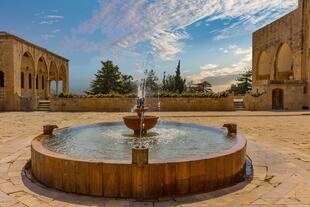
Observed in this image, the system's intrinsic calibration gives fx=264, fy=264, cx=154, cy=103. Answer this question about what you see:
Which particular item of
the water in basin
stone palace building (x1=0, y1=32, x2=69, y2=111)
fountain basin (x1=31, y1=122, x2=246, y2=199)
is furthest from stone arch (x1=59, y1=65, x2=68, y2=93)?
fountain basin (x1=31, y1=122, x2=246, y2=199)

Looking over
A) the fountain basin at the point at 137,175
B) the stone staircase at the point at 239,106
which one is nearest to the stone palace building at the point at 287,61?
the stone staircase at the point at 239,106

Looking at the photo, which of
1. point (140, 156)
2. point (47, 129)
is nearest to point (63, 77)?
point (47, 129)

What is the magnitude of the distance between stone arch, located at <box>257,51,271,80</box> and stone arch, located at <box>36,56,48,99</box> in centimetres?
2561

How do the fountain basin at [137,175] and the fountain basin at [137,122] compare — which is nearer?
the fountain basin at [137,175]

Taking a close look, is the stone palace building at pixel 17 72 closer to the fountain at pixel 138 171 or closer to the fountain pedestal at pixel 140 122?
the fountain pedestal at pixel 140 122

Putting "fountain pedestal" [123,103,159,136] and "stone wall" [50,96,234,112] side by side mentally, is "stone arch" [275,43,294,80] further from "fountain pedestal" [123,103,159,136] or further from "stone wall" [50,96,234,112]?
"fountain pedestal" [123,103,159,136]

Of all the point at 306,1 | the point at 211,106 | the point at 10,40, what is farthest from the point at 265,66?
the point at 10,40

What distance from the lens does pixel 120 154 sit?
202 inches

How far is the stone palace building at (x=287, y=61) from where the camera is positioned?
21203 millimetres

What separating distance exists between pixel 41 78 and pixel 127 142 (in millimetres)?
28265

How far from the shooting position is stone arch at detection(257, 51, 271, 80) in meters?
31.7

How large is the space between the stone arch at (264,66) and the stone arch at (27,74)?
2595cm

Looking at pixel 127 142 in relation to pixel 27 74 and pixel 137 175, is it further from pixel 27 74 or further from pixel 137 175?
pixel 27 74

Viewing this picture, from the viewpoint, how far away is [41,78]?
31.2 metres
